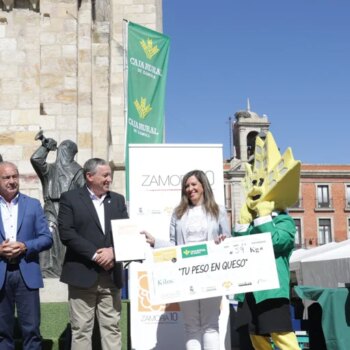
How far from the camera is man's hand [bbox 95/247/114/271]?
4.71 m

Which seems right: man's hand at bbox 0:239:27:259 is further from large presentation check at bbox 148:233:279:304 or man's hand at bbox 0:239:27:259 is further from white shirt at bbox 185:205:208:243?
white shirt at bbox 185:205:208:243

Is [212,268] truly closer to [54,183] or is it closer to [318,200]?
[54,183]

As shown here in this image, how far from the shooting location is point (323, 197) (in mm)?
53188

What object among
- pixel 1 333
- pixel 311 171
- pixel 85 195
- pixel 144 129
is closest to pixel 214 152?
pixel 85 195

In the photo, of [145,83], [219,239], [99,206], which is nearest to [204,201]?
[219,239]

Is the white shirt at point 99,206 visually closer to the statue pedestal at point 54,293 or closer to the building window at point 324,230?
the statue pedestal at point 54,293

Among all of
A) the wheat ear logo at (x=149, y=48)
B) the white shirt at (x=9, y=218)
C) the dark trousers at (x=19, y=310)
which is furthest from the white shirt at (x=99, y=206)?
the wheat ear logo at (x=149, y=48)

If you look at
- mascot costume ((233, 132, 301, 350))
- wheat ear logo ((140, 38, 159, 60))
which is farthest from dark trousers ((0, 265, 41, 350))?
wheat ear logo ((140, 38, 159, 60))

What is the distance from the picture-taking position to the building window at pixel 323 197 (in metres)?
53.0

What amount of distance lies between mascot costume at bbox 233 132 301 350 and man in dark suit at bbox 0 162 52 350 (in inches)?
68.3

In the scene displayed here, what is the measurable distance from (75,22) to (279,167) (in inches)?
282

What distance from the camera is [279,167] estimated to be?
5016mm

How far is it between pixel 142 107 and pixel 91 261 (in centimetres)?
685

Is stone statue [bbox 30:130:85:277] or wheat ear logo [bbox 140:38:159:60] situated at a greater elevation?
wheat ear logo [bbox 140:38:159:60]
